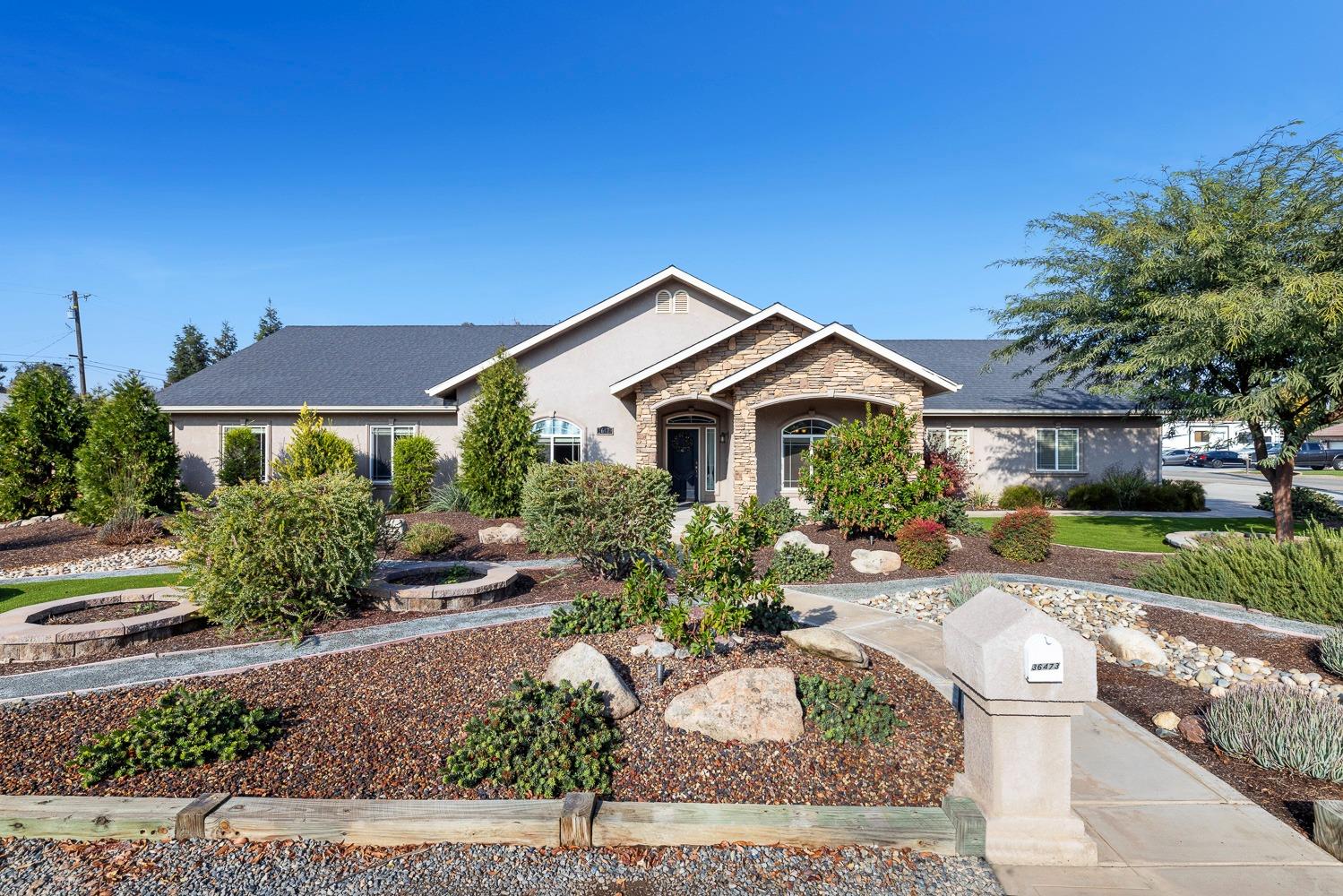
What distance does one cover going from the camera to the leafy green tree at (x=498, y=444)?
592 inches

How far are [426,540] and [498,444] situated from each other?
433 cm

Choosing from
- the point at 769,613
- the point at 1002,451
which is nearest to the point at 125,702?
the point at 769,613

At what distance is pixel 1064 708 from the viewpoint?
3273 millimetres

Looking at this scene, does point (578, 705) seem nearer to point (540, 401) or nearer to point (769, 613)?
point (769, 613)

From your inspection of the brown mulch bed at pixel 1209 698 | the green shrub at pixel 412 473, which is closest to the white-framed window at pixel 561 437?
the green shrub at pixel 412 473

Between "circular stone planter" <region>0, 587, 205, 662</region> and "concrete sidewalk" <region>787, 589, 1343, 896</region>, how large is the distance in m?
7.38

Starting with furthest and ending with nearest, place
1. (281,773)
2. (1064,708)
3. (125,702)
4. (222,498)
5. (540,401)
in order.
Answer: (540,401) < (222,498) < (125,702) < (281,773) < (1064,708)

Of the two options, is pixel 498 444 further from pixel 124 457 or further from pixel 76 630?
pixel 76 630

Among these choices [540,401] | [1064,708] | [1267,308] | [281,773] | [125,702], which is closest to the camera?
[1064,708]

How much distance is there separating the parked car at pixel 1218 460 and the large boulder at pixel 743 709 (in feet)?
175

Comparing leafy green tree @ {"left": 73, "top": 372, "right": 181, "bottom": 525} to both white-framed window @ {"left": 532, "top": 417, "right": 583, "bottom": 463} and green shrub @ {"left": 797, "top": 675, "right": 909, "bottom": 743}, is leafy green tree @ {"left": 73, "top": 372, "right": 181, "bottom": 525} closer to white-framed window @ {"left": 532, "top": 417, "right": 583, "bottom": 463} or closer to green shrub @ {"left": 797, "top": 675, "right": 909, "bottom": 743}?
white-framed window @ {"left": 532, "top": 417, "right": 583, "bottom": 463}

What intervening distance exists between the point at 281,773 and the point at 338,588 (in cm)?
301

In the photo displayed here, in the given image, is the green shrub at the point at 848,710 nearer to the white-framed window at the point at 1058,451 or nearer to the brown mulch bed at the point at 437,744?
the brown mulch bed at the point at 437,744

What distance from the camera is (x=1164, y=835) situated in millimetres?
3523
